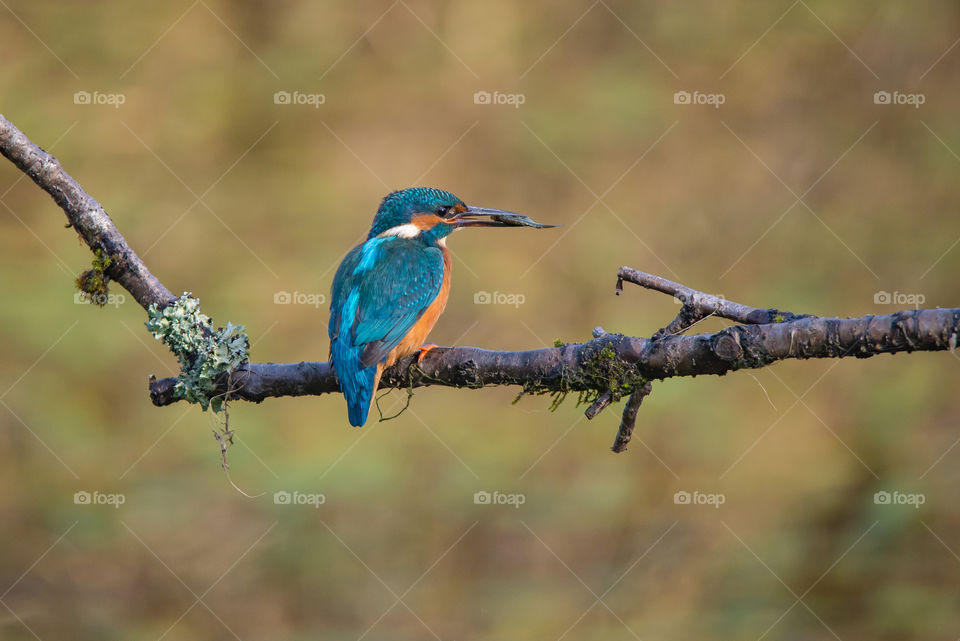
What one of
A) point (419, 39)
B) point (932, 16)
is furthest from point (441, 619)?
point (932, 16)

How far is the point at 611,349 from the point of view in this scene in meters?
2.49

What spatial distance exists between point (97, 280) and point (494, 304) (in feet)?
12.8

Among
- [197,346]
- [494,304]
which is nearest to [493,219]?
[197,346]

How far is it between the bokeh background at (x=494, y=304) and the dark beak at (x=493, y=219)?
87.5 inches

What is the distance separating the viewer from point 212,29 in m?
7.38

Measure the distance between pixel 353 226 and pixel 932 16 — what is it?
4.93 meters

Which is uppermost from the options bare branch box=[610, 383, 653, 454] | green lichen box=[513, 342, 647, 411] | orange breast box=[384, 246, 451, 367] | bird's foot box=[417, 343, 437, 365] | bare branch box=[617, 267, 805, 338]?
orange breast box=[384, 246, 451, 367]

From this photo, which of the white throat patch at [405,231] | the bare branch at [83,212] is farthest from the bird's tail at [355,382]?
the white throat patch at [405,231]

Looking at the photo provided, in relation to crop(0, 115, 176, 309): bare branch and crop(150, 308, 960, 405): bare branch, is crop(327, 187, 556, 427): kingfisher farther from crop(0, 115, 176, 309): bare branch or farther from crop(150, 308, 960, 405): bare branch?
crop(0, 115, 176, 309): bare branch

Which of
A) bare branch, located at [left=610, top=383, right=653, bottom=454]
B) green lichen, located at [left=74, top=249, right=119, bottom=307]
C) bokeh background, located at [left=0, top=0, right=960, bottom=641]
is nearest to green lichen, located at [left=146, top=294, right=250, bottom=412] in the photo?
green lichen, located at [left=74, top=249, right=119, bottom=307]

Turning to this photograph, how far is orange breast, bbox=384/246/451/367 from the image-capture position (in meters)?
3.56

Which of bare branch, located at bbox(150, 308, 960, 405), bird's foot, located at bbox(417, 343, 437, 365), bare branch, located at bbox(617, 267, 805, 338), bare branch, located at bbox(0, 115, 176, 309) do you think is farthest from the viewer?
bird's foot, located at bbox(417, 343, 437, 365)

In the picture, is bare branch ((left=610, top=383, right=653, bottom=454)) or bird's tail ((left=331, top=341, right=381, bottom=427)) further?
bird's tail ((left=331, top=341, right=381, bottom=427))

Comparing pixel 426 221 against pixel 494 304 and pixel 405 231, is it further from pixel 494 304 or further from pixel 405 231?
pixel 494 304
